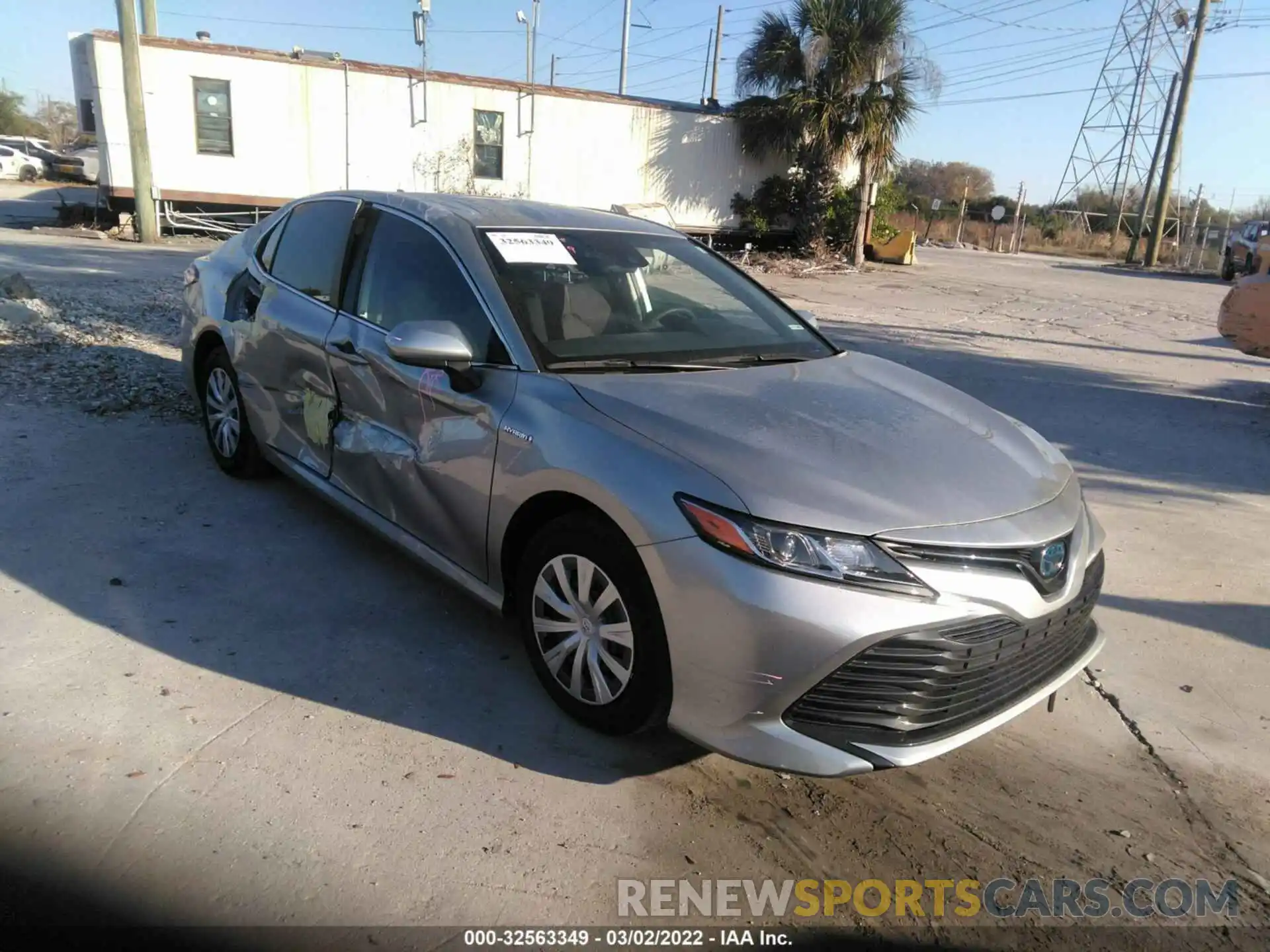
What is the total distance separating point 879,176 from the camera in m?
22.2

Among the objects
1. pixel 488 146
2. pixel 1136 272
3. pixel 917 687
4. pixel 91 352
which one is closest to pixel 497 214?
pixel 917 687

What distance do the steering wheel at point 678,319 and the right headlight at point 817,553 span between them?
1.43 metres

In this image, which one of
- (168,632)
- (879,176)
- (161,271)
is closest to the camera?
(168,632)

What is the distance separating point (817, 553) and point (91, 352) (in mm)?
6938

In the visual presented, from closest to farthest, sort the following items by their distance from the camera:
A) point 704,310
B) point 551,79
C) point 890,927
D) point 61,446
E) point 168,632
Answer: point 890,927 → point 168,632 → point 704,310 → point 61,446 → point 551,79

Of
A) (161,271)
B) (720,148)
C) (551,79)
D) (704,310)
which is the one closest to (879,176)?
(720,148)

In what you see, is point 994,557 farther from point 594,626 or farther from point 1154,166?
point 1154,166

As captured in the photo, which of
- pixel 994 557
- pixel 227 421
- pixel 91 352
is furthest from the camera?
pixel 91 352

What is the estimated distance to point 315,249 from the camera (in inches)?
173

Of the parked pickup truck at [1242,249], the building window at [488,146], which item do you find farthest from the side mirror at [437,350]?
the parked pickup truck at [1242,249]

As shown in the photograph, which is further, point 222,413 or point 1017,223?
point 1017,223

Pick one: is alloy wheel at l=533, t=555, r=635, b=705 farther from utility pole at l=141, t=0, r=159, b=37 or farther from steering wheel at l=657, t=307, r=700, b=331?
utility pole at l=141, t=0, r=159, b=37

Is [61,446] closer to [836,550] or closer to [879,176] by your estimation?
[836,550]

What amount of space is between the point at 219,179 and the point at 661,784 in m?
19.1
